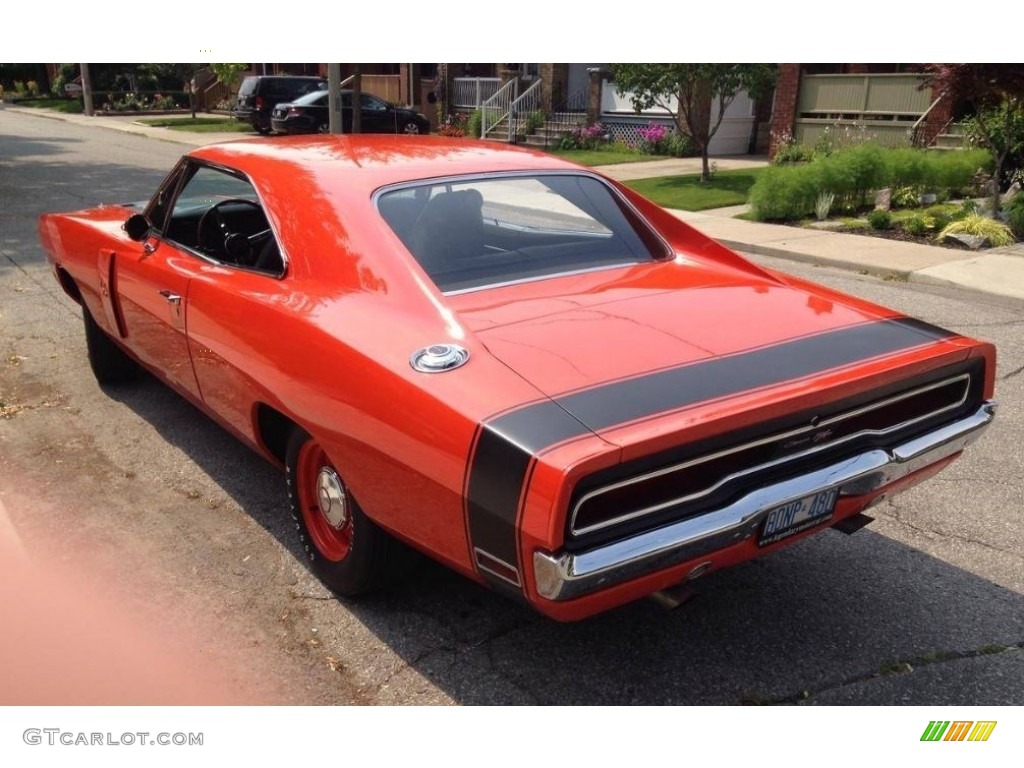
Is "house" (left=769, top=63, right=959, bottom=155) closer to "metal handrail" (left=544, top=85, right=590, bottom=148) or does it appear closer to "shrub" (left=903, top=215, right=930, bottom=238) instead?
"metal handrail" (left=544, top=85, right=590, bottom=148)

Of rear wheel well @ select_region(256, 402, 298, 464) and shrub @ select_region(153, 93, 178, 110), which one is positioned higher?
rear wheel well @ select_region(256, 402, 298, 464)

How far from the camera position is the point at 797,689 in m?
2.86

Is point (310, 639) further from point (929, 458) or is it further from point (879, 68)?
point (879, 68)

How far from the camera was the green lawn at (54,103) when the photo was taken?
40125 millimetres

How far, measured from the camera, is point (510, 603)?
335 centimetres

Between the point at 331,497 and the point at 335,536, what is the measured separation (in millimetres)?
232

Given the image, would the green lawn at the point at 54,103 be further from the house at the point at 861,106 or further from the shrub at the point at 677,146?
the house at the point at 861,106

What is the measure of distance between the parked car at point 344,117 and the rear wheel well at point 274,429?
20212mm

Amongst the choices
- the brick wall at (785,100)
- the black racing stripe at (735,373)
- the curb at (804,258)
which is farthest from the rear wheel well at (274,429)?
the brick wall at (785,100)

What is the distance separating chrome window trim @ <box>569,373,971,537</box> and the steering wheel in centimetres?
208

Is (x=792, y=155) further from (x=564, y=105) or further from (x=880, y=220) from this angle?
(x=564, y=105)

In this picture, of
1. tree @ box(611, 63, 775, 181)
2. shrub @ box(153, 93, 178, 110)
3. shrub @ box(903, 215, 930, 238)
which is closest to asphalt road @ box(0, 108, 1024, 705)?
shrub @ box(903, 215, 930, 238)

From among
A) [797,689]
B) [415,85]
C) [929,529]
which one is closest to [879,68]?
[415,85]

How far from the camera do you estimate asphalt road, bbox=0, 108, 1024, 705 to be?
2.90 meters
